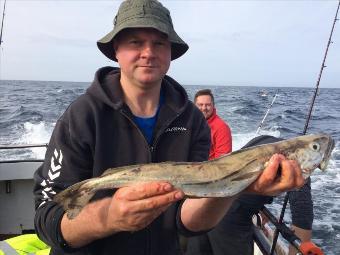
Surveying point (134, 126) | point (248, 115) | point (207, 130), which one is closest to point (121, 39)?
point (134, 126)

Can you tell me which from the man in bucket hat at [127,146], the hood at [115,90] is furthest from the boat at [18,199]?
the man in bucket hat at [127,146]

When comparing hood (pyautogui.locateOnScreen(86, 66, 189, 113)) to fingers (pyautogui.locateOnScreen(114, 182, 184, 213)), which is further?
hood (pyautogui.locateOnScreen(86, 66, 189, 113))

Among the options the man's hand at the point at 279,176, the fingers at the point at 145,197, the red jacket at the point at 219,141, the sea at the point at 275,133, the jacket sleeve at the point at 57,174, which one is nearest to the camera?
the fingers at the point at 145,197

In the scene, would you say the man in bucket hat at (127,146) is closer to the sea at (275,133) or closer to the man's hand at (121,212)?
the man's hand at (121,212)

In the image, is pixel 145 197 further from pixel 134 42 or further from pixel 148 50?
pixel 134 42

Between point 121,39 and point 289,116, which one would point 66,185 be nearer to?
point 121,39

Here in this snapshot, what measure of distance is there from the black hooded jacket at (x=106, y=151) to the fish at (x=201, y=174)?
0.67 ft

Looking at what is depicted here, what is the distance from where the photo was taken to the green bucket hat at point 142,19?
2646 millimetres

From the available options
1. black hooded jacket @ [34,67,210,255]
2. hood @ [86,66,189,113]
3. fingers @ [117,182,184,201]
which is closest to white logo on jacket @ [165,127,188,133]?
black hooded jacket @ [34,67,210,255]

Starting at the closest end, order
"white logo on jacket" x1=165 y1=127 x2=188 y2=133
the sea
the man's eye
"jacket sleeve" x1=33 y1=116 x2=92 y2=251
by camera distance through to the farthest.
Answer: "jacket sleeve" x1=33 y1=116 x2=92 y2=251
the man's eye
"white logo on jacket" x1=165 y1=127 x2=188 y2=133
the sea

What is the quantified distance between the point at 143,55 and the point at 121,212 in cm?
108

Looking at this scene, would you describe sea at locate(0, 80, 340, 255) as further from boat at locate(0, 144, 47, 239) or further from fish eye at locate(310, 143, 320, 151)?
boat at locate(0, 144, 47, 239)

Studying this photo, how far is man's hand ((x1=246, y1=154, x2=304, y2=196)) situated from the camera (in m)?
2.47

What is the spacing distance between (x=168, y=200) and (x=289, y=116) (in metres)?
25.0
